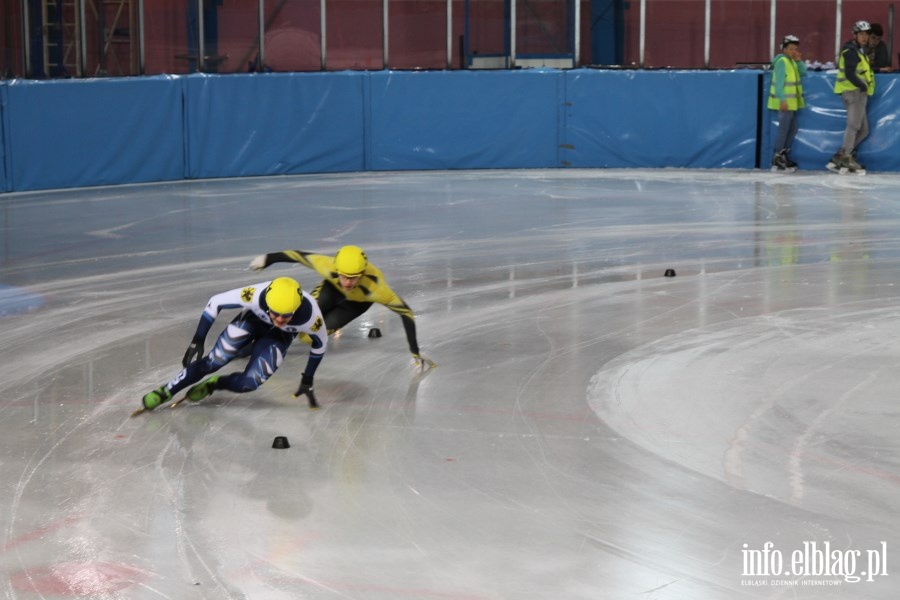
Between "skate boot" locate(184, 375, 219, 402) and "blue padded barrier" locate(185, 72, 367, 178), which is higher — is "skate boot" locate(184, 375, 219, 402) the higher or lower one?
the lower one

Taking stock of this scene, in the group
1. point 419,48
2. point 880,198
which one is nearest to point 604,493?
point 880,198

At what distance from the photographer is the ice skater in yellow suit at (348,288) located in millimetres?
7398

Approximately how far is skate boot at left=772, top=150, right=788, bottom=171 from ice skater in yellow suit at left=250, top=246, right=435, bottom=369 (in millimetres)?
11593

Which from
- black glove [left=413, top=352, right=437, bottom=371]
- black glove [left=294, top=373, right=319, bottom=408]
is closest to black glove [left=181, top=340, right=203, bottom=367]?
black glove [left=294, top=373, right=319, bottom=408]

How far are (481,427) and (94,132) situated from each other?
11.5m

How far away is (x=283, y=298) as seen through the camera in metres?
6.90

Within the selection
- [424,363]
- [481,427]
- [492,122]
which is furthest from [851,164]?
[481,427]

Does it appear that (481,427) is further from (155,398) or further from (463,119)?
(463,119)

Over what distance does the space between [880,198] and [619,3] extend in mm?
6266

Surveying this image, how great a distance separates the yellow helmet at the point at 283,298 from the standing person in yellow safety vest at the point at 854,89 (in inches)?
514

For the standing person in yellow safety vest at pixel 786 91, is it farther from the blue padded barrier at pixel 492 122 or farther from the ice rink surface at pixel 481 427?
the ice rink surface at pixel 481 427

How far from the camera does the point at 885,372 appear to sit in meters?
8.06

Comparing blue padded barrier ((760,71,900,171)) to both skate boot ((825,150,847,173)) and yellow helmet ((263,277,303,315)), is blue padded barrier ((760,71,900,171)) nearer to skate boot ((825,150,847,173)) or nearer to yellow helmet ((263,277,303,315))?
skate boot ((825,150,847,173))

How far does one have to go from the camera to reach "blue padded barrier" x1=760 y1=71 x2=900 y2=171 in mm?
18594
